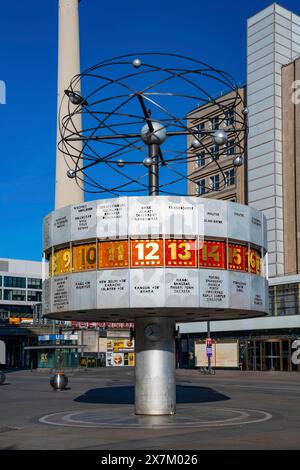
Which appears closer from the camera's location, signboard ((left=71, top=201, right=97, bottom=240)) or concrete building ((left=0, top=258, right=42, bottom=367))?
signboard ((left=71, top=201, right=97, bottom=240))

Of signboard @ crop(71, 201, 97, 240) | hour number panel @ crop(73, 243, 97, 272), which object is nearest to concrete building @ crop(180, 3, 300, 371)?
hour number panel @ crop(73, 243, 97, 272)

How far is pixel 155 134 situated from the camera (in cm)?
2592

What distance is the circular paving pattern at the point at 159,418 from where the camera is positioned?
22703mm

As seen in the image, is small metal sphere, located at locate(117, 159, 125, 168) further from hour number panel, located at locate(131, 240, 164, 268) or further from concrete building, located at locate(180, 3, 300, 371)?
concrete building, located at locate(180, 3, 300, 371)

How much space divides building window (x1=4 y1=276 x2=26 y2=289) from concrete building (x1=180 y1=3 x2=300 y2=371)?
58.4 metres

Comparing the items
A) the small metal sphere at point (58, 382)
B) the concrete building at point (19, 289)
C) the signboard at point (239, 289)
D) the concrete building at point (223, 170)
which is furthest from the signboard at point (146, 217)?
Answer: the concrete building at point (19, 289)

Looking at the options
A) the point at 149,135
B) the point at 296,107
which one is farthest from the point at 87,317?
the point at 296,107

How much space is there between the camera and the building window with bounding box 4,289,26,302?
137375 mm

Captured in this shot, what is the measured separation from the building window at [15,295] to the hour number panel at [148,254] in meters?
118

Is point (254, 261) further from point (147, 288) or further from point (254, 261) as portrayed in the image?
point (147, 288)

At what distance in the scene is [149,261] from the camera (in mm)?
23375

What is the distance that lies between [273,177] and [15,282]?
73582 mm

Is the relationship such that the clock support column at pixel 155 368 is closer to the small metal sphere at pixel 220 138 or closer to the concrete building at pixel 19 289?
the small metal sphere at pixel 220 138

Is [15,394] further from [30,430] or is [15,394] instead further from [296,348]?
[296,348]
